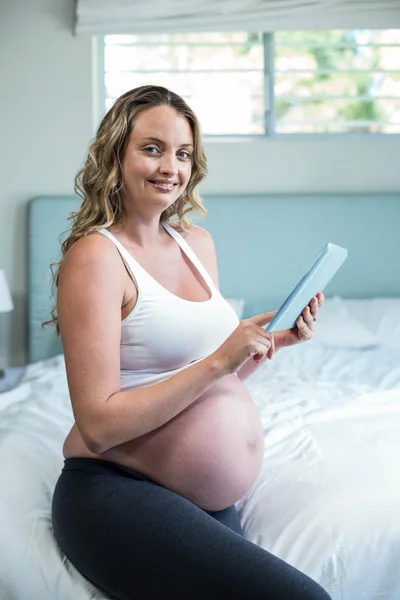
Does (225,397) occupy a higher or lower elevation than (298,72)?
lower

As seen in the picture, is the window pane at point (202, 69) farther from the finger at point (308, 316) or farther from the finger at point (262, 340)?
the finger at point (262, 340)

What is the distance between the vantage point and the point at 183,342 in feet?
4.25

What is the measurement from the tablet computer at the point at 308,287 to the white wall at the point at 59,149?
2.35 meters

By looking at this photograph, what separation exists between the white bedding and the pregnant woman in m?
0.07

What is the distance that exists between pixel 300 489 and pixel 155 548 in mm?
382

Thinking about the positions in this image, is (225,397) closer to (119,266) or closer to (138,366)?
(138,366)

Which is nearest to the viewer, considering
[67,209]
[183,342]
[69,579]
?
[69,579]

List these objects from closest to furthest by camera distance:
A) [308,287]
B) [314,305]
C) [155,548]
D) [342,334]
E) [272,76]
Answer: [155,548]
[308,287]
[314,305]
[342,334]
[272,76]

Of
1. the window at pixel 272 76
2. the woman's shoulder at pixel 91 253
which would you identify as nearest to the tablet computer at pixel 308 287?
the woman's shoulder at pixel 91 253

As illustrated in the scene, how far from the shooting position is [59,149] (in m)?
3.50

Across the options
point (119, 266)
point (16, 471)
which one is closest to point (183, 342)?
point (119, 266)

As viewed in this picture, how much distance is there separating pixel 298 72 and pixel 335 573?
2.93 metres

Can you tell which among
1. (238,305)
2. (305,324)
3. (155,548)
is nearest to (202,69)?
(238,305)

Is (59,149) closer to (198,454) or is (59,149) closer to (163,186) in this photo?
(163,186)
